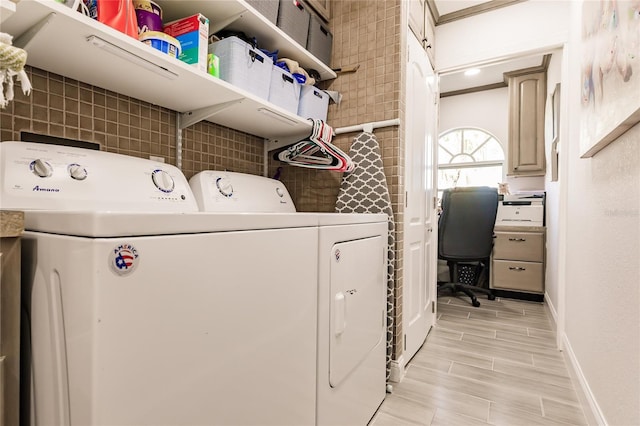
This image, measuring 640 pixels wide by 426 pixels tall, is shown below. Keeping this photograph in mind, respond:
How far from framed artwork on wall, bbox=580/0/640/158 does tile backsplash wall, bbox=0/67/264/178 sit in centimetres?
161

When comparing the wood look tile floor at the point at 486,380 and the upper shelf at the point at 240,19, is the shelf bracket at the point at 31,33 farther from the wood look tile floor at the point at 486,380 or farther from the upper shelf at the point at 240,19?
the wood look tile floor at the point at 486,380

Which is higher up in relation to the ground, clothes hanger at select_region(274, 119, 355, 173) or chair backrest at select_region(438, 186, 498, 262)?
clothes hanger at select_region(274, 119, 355, 173)

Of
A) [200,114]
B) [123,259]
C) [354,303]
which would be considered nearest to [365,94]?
[200,114]

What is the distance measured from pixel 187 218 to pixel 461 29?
2.79 meters

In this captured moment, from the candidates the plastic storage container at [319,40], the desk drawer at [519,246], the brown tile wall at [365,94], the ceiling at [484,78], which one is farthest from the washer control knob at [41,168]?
the ceiling at [484,78]

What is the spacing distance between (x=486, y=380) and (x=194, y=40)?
2209 mm

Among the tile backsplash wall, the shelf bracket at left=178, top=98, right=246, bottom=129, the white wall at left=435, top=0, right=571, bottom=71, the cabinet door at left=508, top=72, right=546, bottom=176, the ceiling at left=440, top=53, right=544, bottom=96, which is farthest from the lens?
the ceiling at left=440, top=53, right=544, bottom=96

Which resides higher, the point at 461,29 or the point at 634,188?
the point at 461,29

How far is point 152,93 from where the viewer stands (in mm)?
1283

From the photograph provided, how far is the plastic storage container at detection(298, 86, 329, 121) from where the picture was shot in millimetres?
1773

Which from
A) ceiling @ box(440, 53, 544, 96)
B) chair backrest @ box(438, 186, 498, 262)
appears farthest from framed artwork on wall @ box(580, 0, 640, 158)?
ceiling @ box(440, 53, 544, 96)

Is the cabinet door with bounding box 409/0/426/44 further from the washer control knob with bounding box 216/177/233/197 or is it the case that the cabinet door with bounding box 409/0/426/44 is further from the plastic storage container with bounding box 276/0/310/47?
the washer control knob with bounding box 216/177/233/197

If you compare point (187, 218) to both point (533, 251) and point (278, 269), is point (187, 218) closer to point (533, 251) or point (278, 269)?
point (278, 269)

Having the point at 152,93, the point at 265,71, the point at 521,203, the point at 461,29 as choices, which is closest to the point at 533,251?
the point at 521,203
